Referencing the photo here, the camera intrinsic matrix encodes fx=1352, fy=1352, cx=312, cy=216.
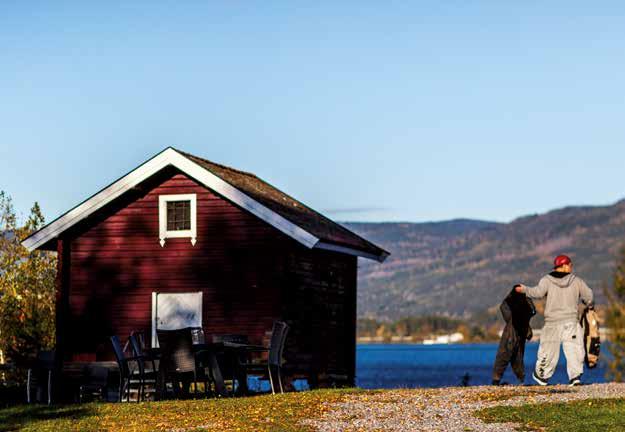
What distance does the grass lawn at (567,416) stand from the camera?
18.7 metres

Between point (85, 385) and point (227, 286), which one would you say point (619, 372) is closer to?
point (227, 286)

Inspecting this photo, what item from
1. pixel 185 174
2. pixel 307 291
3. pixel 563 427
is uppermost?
pixel 185 174

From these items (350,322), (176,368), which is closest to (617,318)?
(350,322)

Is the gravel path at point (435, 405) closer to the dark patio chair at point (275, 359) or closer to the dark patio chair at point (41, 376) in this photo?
the dark patio chair at point (275, 359)

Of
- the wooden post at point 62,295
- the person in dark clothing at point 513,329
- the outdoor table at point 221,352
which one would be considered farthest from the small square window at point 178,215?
the person in dark clothing at point 513,329

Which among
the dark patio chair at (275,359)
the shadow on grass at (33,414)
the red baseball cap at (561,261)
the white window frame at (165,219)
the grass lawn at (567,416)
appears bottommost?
the shadow on grass at (33,414)

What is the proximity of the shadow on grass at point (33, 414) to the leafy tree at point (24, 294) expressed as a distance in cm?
1487

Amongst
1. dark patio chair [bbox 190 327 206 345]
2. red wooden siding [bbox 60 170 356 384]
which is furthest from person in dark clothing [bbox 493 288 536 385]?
dark patio chair [bbox 190 327 206 345]

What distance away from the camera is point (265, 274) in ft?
102

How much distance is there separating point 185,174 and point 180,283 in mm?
2580

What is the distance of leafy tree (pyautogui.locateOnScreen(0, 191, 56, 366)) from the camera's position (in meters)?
40.8

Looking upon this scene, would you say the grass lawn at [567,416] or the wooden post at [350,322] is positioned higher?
the wooden post at [350,322]

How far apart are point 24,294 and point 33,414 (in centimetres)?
1948

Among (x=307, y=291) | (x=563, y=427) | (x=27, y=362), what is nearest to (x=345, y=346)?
(x=307, y=291)
